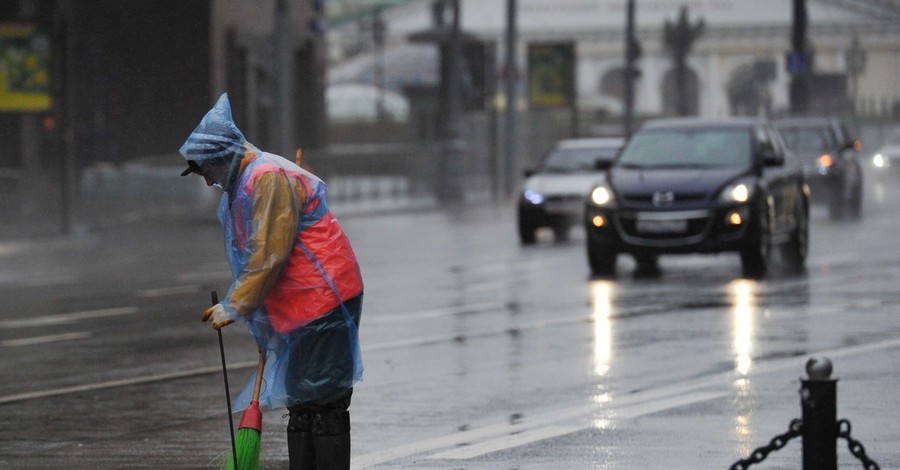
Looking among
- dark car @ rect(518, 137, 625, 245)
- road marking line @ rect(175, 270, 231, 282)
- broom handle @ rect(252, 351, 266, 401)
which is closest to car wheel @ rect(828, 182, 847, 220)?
dark car @ rect(518, 137, 625, 245)

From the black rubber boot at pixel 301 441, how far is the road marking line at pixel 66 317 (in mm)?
9024

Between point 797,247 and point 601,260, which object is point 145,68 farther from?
point 601,260

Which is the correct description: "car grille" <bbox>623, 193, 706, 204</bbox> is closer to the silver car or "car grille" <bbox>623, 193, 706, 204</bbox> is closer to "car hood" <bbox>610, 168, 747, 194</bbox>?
"car hood" <bbox>610, 168, 747, 194</bbox>

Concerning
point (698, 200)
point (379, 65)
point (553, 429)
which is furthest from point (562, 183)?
point (379, 65)

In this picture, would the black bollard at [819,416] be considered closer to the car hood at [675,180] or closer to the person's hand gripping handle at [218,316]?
the person's hand gripping handle at [218,316]

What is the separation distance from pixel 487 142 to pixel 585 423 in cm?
4154

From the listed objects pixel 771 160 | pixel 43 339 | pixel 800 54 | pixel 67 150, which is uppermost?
pixel 800 54

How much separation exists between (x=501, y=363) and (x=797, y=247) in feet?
29.6

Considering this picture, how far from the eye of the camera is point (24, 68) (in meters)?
30.0

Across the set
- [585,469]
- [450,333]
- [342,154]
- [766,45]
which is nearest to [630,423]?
[585,469]

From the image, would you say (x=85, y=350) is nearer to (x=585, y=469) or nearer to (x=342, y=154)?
(x=585, y=469)

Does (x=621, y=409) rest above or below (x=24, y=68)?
below

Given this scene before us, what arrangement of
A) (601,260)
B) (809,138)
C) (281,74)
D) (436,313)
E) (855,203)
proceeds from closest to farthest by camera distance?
(436,313) → (601,260) → (855,203) → (809,138) → (281,74)

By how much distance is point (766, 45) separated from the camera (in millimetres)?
94375
